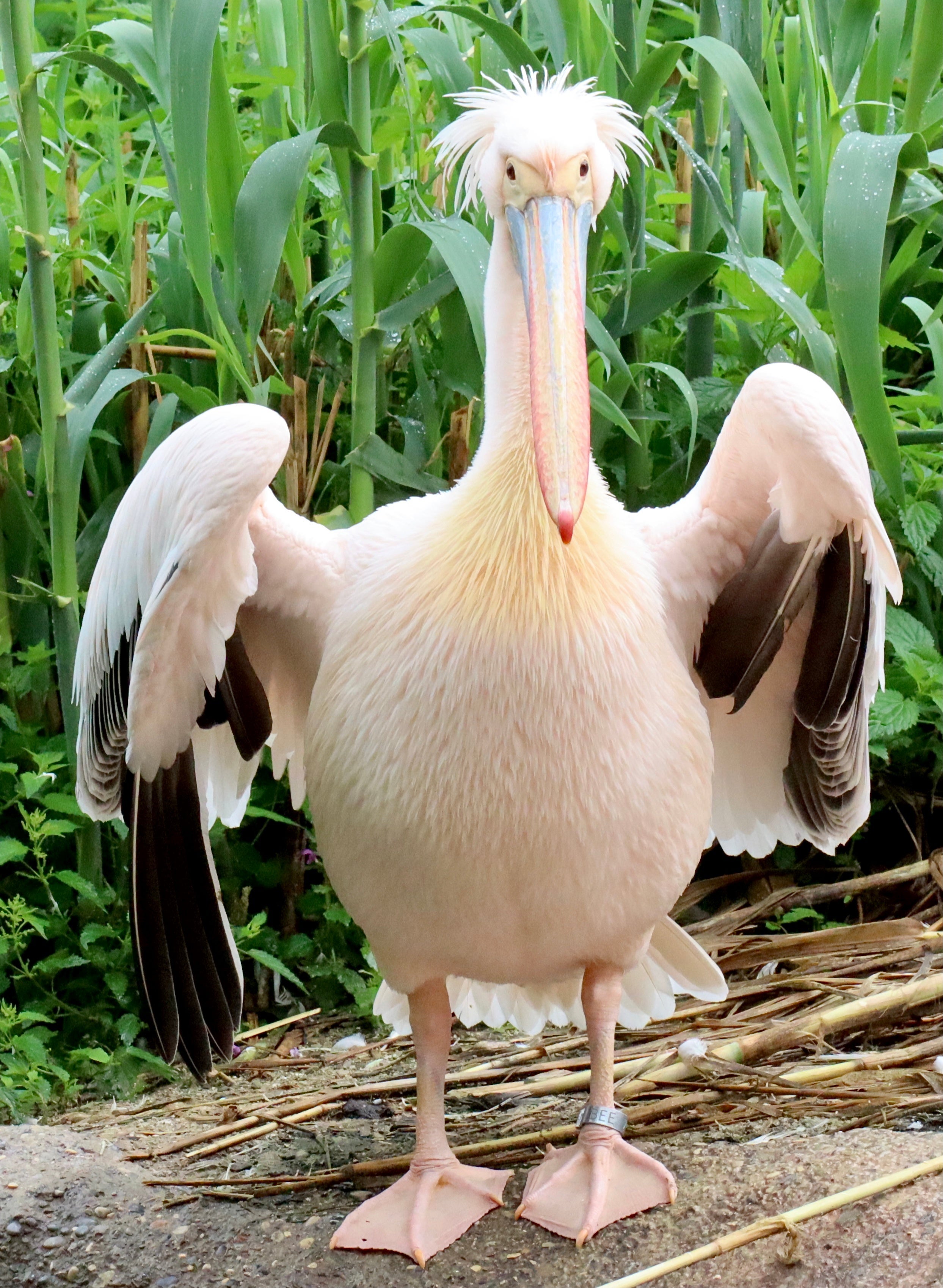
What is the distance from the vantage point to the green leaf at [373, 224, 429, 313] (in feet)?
7.85

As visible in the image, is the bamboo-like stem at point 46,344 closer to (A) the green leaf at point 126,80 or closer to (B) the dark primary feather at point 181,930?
(A) the green leaf at point 126,80

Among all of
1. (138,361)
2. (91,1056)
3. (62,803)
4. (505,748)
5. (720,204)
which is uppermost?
(720,204)

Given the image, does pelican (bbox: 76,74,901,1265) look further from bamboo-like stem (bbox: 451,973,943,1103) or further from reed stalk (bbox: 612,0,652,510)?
reed stalk (bbox: 612,0,652,510)

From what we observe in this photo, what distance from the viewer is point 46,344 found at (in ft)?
7.98

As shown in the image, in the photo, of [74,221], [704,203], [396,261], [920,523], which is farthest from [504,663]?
[74,221]

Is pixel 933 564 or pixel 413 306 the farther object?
pixel 933 564

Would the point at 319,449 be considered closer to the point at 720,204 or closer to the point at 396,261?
the point at 396,261

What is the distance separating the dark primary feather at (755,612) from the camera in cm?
188

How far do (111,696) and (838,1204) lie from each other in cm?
116

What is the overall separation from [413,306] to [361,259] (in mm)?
114

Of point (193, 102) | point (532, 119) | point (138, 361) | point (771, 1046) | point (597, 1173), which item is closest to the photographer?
point (532, 119)

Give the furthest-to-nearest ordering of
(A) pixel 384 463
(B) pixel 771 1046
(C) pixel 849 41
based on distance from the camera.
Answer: (A) pixel 384 463 → (C) pixel 849 41 → (B) pixel 771 1046

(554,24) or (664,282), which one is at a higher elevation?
(554,24)

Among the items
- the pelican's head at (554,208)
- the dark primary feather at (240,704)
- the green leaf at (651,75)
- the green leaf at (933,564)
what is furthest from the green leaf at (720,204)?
the dark primary feather at (240,704)
